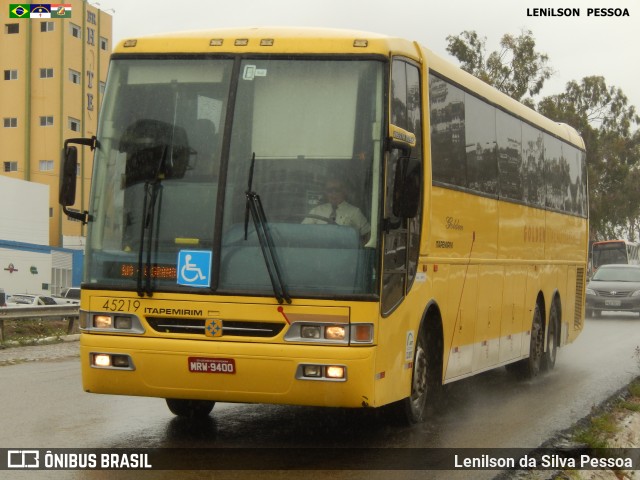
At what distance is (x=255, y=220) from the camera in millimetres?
8266

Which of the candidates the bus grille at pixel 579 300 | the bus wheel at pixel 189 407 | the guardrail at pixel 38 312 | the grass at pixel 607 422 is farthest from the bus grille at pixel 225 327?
the guardrail at pixel 38 312

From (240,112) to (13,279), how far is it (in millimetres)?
54157

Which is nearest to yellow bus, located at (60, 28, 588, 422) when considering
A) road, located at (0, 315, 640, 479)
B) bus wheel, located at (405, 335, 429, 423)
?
bus wheel, located at (405, 335, 429, 423)

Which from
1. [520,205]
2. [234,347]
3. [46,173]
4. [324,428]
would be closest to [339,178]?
[234,347]

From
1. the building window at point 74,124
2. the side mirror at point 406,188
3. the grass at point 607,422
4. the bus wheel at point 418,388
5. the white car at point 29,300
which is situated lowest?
the white car at point 29,300

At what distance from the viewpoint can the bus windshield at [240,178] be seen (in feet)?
27.1

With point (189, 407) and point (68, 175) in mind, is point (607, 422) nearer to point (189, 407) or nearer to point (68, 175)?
point (189, 407)

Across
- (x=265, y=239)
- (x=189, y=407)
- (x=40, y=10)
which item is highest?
(x=40, y=10)

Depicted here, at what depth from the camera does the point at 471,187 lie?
11523 mm

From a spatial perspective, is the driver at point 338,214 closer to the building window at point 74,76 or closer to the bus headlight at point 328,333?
the bus headlight at point 328,333

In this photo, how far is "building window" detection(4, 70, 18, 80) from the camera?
76.6 m

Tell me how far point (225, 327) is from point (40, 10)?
72213 millimetres

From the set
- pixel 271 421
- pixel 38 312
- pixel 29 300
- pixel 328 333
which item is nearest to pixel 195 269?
pixel 328 333

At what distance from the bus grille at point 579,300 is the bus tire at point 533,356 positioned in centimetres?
276
